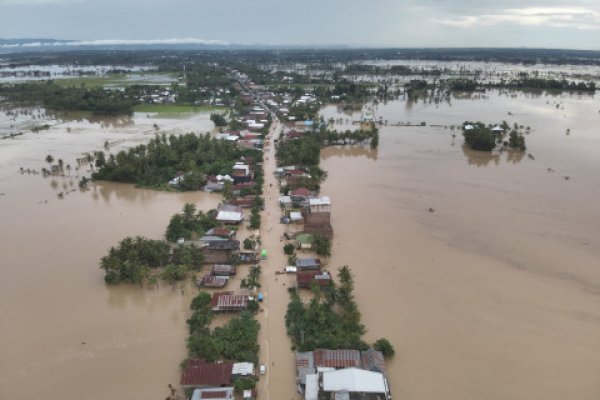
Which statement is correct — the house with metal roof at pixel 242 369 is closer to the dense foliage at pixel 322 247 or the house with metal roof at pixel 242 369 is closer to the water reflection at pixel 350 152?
the dense foliage at pixel 322 247

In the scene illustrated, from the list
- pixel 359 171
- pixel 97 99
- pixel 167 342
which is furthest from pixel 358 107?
pixel 167 342

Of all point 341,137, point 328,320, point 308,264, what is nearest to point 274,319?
point 328,320

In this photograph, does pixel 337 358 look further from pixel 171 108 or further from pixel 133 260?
pixel 171 108

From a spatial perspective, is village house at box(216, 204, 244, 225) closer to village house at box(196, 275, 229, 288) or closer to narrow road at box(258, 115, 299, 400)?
narrow road at box(258, 115, 299, 400)

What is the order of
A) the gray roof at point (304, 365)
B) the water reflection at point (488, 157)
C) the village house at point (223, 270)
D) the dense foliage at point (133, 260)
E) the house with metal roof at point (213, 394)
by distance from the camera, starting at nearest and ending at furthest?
the house with metal roof at point (213, 394) < the gray roof at point (304, 365) < the dense foliage at point (133, 260) < the village house at point (223, 270) < the water reflection at point (488, 157)

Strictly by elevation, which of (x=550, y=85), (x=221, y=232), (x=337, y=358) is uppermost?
(x=550, y=85)

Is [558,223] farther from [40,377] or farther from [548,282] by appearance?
[40,377]

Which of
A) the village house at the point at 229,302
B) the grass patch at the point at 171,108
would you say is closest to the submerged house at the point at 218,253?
the village house at the point at 229,302
